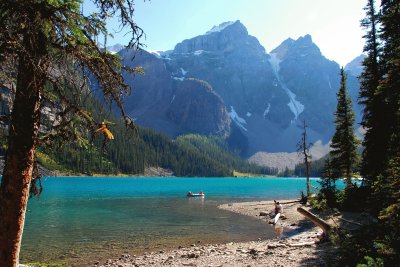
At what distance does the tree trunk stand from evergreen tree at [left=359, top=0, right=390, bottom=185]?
82.1 ft

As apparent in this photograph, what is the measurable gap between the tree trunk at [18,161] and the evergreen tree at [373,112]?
985 inches

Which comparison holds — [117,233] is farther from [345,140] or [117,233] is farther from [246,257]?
[345,140]

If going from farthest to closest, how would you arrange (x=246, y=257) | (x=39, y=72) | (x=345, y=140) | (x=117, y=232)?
(x=345, y=140), (x=117, y=232), (x=246, y=257), (x=39, y=72)

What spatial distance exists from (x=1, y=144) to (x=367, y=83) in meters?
31.4

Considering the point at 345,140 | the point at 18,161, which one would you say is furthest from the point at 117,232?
the point at 345,140

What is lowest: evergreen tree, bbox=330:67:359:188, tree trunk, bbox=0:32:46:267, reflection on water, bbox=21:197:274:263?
reflection on water, bbox=21:197:274:263

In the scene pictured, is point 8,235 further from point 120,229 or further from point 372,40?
point 372,40

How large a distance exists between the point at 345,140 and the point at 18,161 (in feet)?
131

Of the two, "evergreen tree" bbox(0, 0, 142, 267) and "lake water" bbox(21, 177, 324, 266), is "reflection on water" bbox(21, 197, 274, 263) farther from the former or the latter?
"evergreen tree" bbox(0, 0, 142, 267)

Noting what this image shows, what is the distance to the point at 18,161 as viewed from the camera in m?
6.57

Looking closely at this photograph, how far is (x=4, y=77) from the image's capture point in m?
6.06

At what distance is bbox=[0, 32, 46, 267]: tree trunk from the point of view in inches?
255

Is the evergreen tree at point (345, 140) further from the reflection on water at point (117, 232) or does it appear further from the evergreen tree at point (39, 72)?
the evergreen tree at point (39, 72)

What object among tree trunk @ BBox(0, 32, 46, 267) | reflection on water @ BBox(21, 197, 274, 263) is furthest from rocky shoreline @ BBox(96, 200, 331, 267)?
tree trunk @ BBox(0, 32, 46, 267)
